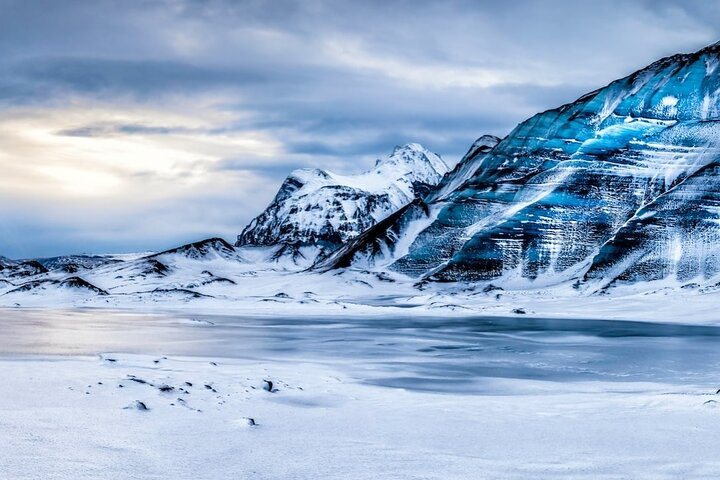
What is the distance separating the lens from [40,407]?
11.1 metres

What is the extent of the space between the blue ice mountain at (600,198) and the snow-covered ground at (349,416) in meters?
71.0

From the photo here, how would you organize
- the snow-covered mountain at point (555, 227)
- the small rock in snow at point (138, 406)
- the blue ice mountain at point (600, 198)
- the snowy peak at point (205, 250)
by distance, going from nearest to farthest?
the small rock in snow at point (138, 406)
the snow-covered mountain at point (555, 227)
the blue ice mountain at point (600, 198)
the snowy peak at point (205, 250)

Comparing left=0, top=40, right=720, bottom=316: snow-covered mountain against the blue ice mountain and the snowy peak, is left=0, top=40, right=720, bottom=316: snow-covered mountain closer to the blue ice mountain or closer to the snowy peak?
the blue ice mountain

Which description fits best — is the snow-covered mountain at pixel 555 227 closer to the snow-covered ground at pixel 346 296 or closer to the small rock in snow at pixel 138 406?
the snow-covered ground at pixel 346 296

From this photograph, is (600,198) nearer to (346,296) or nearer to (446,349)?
(346,296)

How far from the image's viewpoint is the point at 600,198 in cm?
10606

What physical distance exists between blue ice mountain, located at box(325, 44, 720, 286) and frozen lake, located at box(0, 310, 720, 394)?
169 feet

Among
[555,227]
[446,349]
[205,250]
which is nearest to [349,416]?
[446,349]

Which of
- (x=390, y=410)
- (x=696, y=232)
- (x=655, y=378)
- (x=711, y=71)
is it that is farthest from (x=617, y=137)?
(x=390, y=410)

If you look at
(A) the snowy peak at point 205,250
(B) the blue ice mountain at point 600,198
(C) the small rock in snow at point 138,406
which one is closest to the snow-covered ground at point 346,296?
(A) the snowy peak at point 205,250

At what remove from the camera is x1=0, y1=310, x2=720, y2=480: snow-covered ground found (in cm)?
873

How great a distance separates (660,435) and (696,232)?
86.4 m

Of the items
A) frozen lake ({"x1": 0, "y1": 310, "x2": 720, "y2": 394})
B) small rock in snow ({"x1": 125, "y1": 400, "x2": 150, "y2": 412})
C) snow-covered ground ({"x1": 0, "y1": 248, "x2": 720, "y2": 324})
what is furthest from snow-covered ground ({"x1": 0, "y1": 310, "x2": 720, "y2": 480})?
snow-covered ground ({"x1": 0, "y1": 248, "x2": 720, "y2": 324})

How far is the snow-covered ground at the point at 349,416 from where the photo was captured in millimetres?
8734
